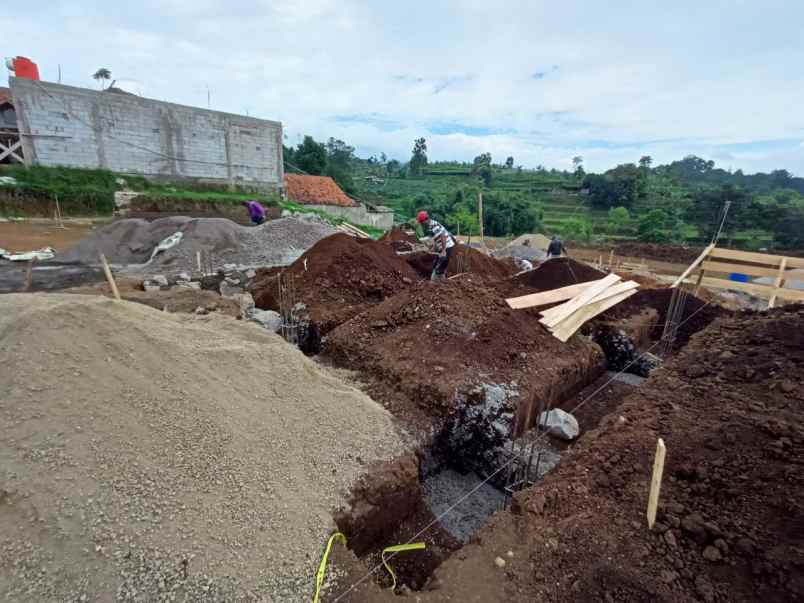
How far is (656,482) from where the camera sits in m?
2.13

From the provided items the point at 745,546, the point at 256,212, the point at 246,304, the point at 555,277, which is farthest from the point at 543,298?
the point at 256,212

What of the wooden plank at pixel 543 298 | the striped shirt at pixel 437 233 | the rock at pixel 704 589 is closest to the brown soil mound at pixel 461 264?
the striped shirt at pixel 437 233

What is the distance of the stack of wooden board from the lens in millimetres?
5782

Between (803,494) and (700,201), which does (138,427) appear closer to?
(803,494)

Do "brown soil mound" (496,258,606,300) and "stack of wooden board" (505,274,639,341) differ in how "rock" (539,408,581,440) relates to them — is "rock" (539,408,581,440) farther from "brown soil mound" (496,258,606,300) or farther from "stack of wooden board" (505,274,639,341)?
"brown soil mound" (496,258,606,300)

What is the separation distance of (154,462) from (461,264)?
8333 mm

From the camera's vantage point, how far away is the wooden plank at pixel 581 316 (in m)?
5.68

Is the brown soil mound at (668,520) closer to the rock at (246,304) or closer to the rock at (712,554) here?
the rock at (712,554)

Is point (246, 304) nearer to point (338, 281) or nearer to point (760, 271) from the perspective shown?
point (338, 281)

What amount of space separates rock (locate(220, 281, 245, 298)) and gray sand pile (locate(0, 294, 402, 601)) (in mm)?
4639

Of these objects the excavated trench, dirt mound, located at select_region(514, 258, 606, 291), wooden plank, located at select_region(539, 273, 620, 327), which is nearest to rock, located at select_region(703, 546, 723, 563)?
the excavated trench

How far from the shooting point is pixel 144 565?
77.4 inches

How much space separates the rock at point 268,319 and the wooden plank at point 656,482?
16.0 ft

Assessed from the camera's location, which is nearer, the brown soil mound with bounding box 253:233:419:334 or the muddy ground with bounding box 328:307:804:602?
the muddy ground with bounding box 328:307:804:602
